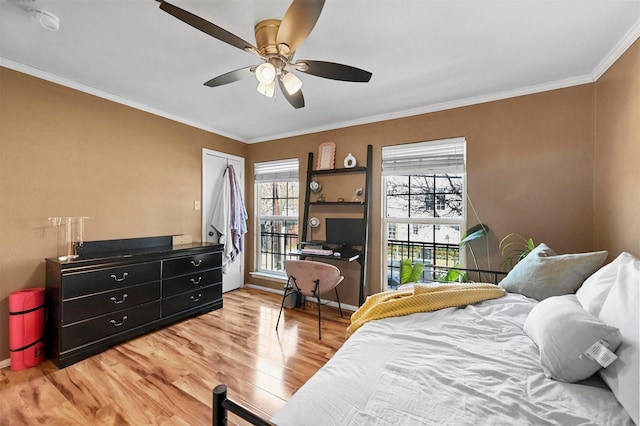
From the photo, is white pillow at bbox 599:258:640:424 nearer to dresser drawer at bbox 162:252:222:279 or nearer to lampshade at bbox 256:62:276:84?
lampshade at bbox 256:62:276:84

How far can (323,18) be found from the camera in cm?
158

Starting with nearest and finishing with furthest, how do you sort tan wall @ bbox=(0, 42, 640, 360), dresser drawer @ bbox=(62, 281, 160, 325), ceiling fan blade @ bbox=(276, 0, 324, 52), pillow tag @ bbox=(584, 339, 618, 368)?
pillow tag @ bbox=(584, 339, 618, 368)
ceiling fan blade @ bbox=(276, 0, 324, 52)
tan wall @ bbox=(0, 42, 640, 360)
dresser drawer @ bbox=(62, 281, 160, 325)

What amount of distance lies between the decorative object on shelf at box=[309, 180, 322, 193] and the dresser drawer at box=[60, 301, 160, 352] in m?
2.23

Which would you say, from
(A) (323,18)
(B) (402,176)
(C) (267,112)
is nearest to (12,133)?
(C) (267,112)

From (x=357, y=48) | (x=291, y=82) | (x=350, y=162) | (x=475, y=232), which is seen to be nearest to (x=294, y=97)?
(x=291, y=82)

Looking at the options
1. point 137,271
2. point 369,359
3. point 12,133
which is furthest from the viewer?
point 137,271

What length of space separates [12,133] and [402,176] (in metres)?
3.70

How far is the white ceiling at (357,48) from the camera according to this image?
1.52 m

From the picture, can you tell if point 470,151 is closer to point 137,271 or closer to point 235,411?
point 235,411

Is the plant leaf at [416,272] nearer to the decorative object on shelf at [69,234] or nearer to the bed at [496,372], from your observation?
the bed at [496,372]

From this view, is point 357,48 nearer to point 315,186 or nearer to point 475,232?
point 315,186

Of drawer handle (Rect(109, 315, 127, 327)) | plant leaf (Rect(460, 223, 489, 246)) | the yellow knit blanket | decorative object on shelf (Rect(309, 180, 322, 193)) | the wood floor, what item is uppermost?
decorative object on shelf (Rect(309, 180, 322, 193))

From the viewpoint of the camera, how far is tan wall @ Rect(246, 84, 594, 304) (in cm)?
228

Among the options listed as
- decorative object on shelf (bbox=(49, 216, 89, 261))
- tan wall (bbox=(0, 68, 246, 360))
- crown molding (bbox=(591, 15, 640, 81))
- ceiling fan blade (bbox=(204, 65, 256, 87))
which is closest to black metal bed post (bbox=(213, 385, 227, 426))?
ceiling fan blade (bbox=(204, 65, 256, 87))
